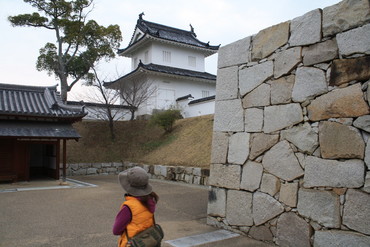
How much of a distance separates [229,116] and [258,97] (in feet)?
2.26

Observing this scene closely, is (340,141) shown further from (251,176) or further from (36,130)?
(36,130)

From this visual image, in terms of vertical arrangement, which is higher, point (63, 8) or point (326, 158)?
point (63, 8)

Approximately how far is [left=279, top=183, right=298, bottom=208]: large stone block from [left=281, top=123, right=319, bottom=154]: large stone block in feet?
1.82

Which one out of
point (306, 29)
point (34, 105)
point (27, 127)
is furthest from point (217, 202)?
point (34, 105)

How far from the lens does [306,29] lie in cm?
427

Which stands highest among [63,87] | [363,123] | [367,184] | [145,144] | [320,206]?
[63,87]

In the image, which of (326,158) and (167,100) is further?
(167,100)

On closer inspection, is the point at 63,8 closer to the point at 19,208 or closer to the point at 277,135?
the point at 19,208

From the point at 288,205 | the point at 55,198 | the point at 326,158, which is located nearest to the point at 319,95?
the point at 326,158

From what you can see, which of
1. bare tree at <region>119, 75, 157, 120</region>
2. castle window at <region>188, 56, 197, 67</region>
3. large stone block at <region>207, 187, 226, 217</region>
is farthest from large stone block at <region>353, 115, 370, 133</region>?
castle window at <region>188, 56, 197, 67</region>

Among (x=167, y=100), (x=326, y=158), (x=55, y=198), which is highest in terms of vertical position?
(x=167, y=100)

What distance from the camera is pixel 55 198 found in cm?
855

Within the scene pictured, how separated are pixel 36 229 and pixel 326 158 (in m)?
5.05

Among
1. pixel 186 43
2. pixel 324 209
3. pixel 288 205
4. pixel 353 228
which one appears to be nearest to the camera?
pixel 353 228
